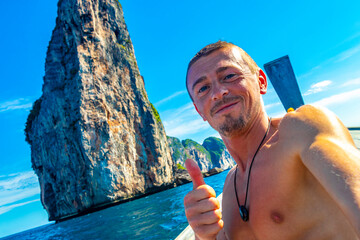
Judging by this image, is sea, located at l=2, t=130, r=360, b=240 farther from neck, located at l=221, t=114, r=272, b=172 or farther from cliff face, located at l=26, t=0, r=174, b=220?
cliff face, located at l=26, t=0, r=174, b=220

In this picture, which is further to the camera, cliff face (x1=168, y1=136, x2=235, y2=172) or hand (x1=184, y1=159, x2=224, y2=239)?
cliff face (x1=168, y1=136, x2=235, y2=172)

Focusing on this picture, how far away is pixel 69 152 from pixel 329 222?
93.5ft

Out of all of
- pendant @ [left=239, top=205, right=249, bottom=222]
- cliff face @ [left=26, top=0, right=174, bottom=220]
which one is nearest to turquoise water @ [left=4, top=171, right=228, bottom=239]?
pendant @ [left=239, top=205, right=249, bottom=222]

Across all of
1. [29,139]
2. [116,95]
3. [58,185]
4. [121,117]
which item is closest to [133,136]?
[121,117]

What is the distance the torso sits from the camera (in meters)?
0.81

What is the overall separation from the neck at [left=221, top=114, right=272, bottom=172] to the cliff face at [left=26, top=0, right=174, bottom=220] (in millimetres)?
25475

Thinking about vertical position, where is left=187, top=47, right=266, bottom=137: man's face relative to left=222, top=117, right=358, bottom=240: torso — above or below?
above

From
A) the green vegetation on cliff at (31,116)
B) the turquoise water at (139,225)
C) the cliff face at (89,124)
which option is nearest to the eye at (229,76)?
the turquoise water at (139,225)

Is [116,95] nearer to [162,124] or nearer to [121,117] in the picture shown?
[121,117]

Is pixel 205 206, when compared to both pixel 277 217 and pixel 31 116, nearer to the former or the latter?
pixel 277 217

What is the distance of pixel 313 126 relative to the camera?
0.78 m

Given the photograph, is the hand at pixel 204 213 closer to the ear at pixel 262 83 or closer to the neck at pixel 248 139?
the neck at pixel 248 139

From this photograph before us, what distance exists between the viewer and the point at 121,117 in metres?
27.8

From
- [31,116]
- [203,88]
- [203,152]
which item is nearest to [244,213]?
[203,88]
